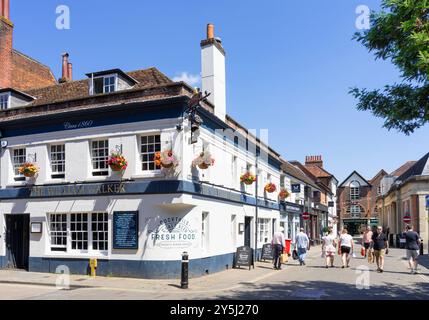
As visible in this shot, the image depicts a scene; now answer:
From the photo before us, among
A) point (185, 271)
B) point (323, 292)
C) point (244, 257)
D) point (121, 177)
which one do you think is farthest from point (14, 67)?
point (323, 292)

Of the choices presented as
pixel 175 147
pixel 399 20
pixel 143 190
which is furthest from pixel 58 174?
pixel 399 20

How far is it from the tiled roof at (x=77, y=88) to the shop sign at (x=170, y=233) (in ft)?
15.7

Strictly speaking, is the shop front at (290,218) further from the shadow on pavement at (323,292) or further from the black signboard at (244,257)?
the shadow on pavement at (323,292)

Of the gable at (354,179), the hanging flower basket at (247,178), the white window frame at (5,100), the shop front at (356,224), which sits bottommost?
the shop front at (356,224)

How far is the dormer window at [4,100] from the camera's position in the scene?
770 inches

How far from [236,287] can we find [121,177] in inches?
219

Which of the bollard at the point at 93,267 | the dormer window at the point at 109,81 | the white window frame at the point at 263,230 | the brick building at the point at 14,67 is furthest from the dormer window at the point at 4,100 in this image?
the white window frame at the point at 263,230

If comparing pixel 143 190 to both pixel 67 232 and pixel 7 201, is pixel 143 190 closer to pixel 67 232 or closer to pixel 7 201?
pixel 67 232

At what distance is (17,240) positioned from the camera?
1823 cm

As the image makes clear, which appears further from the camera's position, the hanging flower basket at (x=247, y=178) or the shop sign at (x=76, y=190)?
the hanging flower basket at (x=247, y=178)

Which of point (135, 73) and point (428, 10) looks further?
point (135, 73)

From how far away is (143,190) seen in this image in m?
15.1

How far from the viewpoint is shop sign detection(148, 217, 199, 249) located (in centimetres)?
1477

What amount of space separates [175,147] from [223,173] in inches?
167
